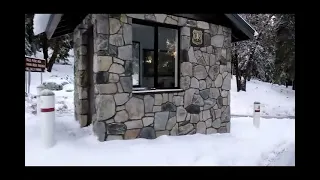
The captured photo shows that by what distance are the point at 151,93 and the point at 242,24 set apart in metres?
3.24

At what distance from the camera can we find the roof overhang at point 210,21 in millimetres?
5398

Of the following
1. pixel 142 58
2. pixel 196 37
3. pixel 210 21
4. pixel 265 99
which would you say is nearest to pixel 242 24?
pixel 210 21

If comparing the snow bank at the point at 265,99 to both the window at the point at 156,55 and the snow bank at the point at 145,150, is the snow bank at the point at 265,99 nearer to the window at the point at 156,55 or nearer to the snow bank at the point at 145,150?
the window at the point at 156,55

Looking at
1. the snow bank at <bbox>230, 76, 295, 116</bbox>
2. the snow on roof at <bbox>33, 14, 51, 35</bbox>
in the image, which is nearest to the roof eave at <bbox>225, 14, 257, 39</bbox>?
the snow on roof at <bbox>33, 14, 51, 35</bbox>

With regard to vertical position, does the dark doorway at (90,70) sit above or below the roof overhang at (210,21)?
below

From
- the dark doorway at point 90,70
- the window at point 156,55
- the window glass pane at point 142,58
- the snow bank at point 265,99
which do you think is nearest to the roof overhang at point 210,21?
the dark doorway at point 90,70

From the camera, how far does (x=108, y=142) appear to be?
4.61m

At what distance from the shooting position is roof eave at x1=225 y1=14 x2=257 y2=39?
6.39 metres

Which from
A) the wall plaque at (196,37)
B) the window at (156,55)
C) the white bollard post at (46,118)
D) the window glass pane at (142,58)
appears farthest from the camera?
the window glass pane at (142,58)

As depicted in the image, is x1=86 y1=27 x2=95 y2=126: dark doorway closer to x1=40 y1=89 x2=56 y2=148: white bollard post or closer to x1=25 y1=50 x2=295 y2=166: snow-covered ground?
→ x1=25 y1=50 x2=295 y2=166: snow-covered ground

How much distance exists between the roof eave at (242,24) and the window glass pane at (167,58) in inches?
59.9
